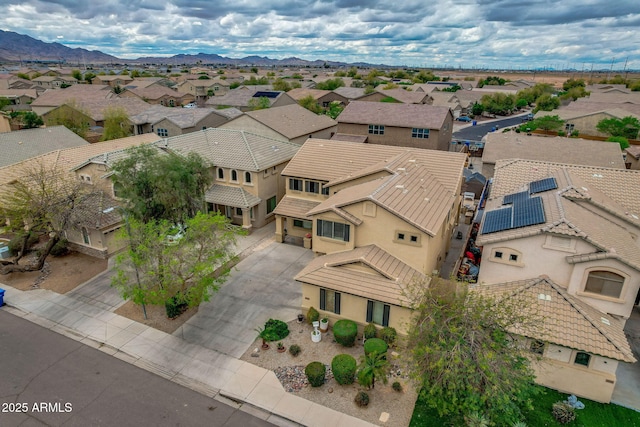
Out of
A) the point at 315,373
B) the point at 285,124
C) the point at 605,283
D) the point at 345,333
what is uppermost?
the point at 285,124

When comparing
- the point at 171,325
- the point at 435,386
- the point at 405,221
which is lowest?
the point at 171,325

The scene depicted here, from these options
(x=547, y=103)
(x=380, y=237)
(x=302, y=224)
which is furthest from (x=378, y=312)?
(x=547, y=103)

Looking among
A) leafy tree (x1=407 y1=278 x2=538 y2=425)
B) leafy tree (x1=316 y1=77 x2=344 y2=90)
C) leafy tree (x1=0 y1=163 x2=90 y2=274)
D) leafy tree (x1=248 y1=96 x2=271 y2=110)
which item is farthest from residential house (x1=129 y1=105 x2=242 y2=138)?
leafy tree (x1=316 y1=77 x2=344 y2=90)

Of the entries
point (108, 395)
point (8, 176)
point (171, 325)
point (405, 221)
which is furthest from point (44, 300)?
point (405, 221)

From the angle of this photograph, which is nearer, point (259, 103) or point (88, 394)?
point (88, 394)

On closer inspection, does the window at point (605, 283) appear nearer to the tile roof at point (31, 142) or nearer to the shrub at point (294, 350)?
the shrub at point (294, 350)

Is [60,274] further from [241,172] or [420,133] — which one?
[420,133]

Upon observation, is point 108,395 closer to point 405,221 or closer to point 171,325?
point 171,325
